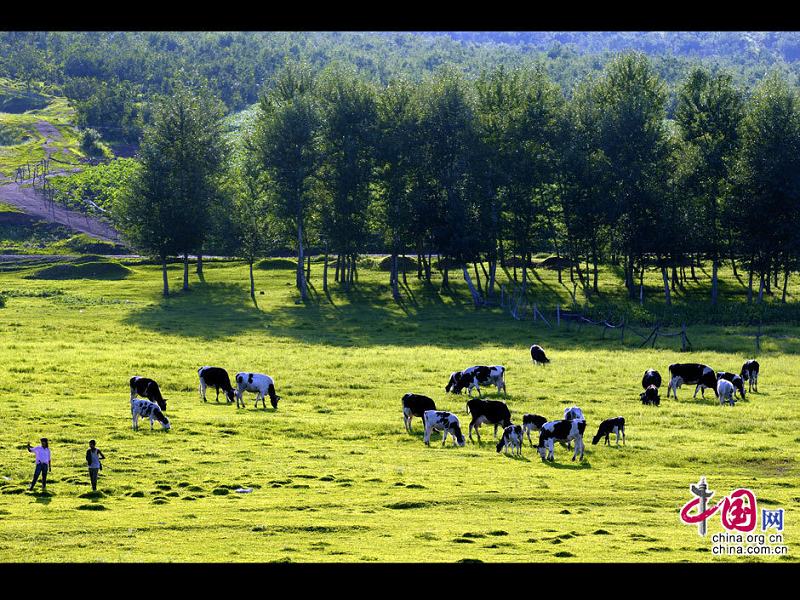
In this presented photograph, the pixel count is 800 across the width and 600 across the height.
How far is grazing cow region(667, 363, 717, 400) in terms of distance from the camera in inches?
1746

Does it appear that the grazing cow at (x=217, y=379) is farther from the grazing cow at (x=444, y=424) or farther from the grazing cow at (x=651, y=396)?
the grazing cow at (x=651, y=396)

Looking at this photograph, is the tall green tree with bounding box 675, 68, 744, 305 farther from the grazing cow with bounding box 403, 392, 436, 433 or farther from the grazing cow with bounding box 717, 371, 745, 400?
the grazing cow with bounding box 403, 392, 436, 433

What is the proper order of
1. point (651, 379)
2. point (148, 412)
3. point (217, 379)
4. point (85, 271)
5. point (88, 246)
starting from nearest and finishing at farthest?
point (148, 412) → point (217, 379) → point (651, 379) → point (85, 271) → point (88, 246)

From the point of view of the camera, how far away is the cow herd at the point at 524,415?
32625 millimetres

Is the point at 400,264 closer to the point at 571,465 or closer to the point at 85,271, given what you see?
the point at 85,271

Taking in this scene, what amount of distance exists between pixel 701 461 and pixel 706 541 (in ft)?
33.0

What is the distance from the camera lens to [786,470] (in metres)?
31.0

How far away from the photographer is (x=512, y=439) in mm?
33312

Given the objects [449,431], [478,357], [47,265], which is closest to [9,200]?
[47,265]

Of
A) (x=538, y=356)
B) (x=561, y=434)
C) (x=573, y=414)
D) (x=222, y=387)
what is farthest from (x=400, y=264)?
(x=561, y=434)

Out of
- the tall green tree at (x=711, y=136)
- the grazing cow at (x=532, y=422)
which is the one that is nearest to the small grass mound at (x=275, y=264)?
the tall green tree at (x=711, y=136)

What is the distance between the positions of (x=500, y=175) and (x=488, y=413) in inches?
2106

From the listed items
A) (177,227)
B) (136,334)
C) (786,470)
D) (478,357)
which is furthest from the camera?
(177,227)
